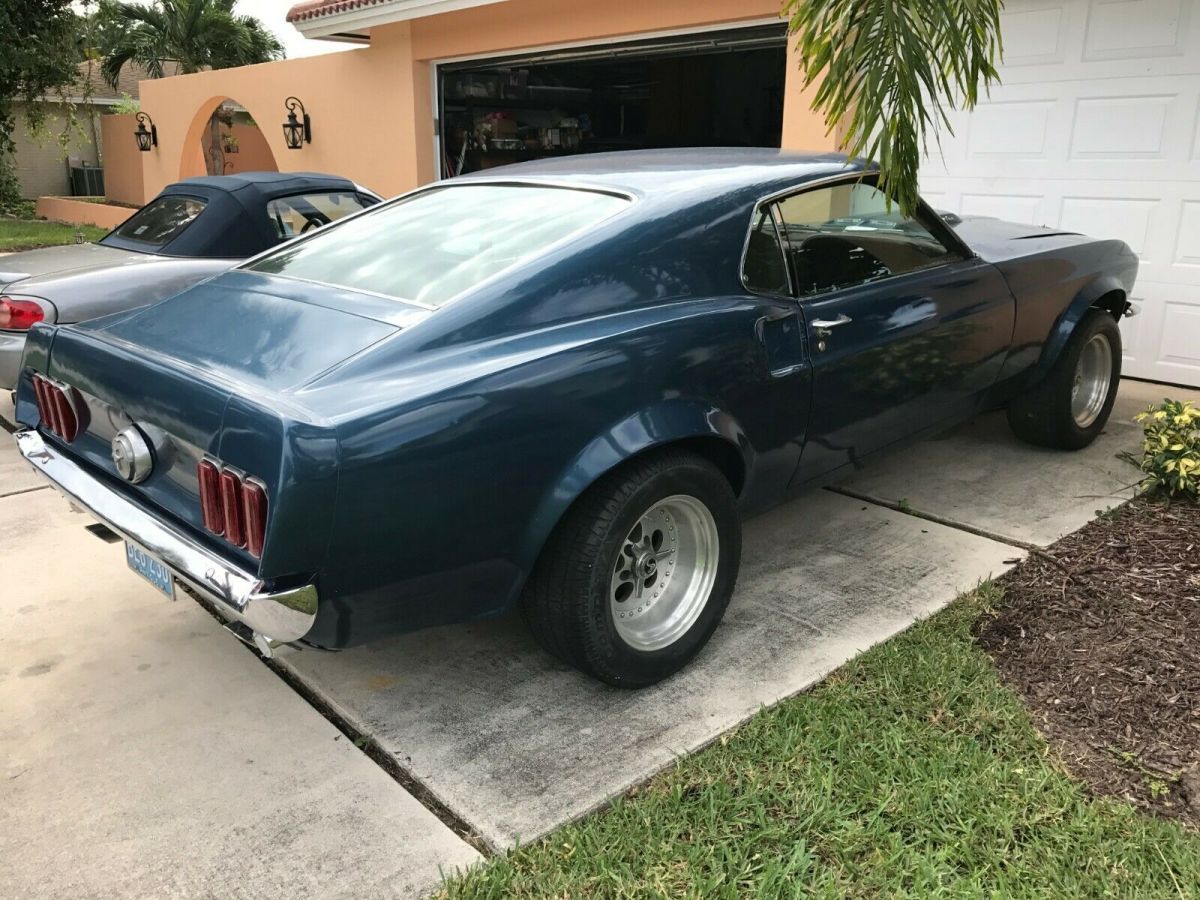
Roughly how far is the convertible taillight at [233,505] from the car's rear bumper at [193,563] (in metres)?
0.08

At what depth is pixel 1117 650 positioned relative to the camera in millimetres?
3205

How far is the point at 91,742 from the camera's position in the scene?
2.85m

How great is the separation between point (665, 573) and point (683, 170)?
1415 millimetres

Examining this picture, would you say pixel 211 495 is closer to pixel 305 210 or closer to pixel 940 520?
pixel 940 520

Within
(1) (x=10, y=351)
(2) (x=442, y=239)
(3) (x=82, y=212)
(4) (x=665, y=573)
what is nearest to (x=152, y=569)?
(2) (x=442, y=239)

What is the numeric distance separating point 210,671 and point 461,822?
1192mm

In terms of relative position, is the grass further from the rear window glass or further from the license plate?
the rear window glass

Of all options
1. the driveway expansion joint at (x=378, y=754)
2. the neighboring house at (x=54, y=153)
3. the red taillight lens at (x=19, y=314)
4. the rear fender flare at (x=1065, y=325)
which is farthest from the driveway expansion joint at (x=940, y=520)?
the neighboring house at (x=54, y=153)

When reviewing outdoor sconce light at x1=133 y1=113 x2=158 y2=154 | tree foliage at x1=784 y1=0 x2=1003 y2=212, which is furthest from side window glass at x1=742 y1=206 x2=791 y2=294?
outdoor sconce light at x1=133 y1=113 x2=158 y2=154

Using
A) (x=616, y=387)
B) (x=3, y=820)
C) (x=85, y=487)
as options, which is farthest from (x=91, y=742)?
(x=616, y=387)

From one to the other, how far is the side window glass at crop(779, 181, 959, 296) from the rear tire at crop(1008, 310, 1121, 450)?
116cm

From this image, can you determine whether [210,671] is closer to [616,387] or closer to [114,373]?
[114,373]

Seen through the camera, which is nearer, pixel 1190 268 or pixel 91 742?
pixel 91 742

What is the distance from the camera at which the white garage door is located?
236 inches
